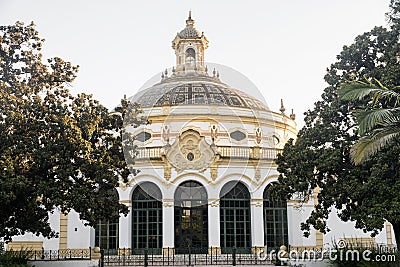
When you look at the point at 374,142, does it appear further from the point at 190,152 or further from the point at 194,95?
the point at 194,95

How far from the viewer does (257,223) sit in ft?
112

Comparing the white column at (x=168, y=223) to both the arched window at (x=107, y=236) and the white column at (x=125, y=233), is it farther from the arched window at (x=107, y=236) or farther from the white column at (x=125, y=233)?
the arched window at (x=107, y=236)

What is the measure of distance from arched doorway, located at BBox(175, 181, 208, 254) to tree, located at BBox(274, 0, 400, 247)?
1015 centimetres

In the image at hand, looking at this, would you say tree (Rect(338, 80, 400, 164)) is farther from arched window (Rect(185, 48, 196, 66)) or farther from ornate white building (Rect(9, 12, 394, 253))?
arched window (Rect(185, 48, 196, 66))

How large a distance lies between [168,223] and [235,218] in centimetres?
410

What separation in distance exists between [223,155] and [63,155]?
15347 mm

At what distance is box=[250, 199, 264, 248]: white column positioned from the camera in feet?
111

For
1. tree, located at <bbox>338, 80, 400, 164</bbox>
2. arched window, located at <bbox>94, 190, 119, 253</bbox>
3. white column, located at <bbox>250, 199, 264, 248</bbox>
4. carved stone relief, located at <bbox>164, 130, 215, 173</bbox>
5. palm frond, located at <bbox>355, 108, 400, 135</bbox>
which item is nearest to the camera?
palm frond, located at <bbox>355, 108, 400, 135</bbox>

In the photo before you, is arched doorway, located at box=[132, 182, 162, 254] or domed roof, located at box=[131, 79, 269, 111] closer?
arched doorway, located at box=[132, 182, 162, 254]

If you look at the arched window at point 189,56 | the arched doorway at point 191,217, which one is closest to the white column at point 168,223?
the arched doorway at point 191,217

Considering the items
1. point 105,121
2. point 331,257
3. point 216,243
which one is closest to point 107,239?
point 216,243

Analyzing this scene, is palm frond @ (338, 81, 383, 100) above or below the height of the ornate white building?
above

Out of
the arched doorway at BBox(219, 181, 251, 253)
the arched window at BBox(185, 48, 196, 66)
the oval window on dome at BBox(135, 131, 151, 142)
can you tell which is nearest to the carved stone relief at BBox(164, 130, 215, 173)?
the arched doorway at BBox(219, 181, 251, 253)

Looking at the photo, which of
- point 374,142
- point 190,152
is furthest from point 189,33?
point 374,142
